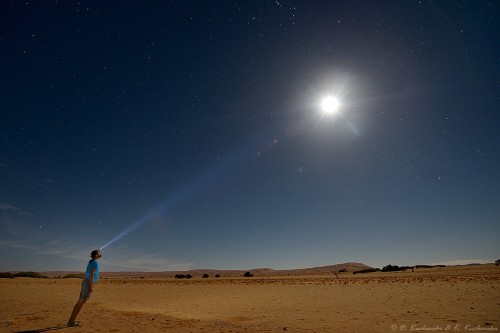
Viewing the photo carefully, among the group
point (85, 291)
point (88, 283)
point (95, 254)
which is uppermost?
point (95, 254)

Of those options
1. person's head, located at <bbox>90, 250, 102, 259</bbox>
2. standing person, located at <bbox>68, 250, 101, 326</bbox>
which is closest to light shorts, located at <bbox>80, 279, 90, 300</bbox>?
standing person, located at <bbox>68, 250, 101, 326</bbox>

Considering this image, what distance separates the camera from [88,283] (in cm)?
1038

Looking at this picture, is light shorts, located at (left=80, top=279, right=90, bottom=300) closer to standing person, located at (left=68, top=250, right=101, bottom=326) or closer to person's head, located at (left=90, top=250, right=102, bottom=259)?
standing person, located at (left=68, top=250, right=101, bottom=326)

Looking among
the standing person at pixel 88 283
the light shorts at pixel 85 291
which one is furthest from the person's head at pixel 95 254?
the light shorts at pixel 85 291

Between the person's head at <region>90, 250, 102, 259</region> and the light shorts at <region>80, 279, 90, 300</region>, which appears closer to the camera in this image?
the light shorts at <region>80, 279, 90, 300</region>

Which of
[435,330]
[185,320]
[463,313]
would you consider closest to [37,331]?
[185,320]

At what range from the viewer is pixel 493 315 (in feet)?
34.0

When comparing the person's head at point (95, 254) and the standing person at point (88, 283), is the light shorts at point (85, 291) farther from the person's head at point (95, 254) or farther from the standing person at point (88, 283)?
the person's head at point (95, 254)

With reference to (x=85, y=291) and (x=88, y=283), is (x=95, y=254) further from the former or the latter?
(x=85, y=291)

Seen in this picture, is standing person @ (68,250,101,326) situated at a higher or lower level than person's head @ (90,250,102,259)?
lower

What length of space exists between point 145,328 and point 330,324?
22.0 feet

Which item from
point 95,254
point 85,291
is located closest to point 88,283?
point 85,291

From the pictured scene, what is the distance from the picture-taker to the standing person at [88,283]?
10211 millimetres

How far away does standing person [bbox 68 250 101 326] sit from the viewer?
1021cm
